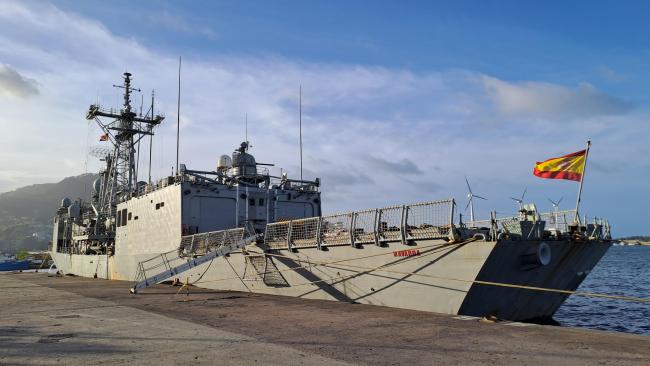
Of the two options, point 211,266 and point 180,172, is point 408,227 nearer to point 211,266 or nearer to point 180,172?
point 211,266

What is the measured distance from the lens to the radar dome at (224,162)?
87.8ft

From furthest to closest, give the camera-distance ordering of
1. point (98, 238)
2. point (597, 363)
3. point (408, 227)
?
point (98, 238) → point (408, 227) → point (597, 363)

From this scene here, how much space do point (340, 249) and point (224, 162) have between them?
14.8 meters

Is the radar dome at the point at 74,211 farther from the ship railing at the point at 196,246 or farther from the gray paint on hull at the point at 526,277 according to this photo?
the gray paint on hull at the point at 526,277

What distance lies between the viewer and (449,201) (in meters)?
11.4

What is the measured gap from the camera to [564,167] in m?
13.6

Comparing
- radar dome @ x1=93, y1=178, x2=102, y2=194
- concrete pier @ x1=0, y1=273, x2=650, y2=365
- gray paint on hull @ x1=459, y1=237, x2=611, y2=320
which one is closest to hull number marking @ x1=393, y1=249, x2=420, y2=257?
concrete pier @ x1=0, y1=273, x2=650, y2=365

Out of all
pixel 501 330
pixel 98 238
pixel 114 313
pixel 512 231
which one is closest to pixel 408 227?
pixel 512 231

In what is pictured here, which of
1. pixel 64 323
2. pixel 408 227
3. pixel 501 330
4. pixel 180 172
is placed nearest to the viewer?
pixel 501 330

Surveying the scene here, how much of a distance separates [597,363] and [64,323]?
1108 centimetres

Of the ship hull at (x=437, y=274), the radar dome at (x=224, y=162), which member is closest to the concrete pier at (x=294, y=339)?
the ship hull at (x=437, y=274)

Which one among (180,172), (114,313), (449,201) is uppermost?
(180,172)

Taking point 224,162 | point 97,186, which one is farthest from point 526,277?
point 97,186

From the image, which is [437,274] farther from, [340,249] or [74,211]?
[74,211]
